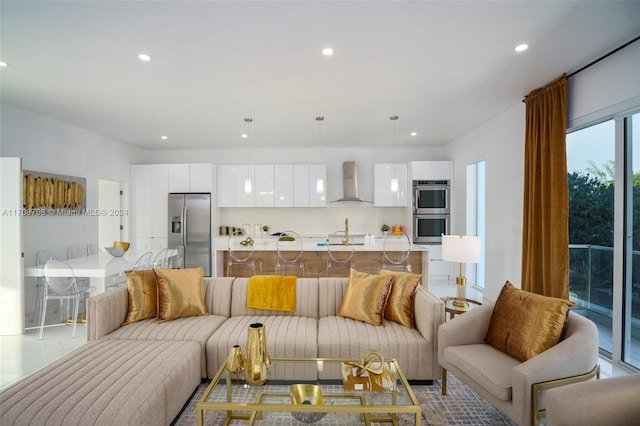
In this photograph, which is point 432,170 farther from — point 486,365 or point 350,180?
point 486,365

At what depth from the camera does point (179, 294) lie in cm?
272

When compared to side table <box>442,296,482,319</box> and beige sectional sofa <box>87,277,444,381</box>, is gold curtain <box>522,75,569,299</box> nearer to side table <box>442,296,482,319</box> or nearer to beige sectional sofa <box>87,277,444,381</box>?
side table <box>442,296,482,319</box>

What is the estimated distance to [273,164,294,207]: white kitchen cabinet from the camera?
6535 mm

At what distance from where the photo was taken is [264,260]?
4582 millimetres

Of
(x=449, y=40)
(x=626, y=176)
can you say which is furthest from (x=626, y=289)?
(x=449, y=40)

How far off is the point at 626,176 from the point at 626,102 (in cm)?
65

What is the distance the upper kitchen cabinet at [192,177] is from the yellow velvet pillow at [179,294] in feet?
12.6

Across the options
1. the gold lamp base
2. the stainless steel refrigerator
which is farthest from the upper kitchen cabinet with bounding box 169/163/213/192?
the gold lamp base

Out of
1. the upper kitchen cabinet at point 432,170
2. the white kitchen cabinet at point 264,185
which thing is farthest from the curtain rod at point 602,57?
the white kitchen cabinet at point 264,185

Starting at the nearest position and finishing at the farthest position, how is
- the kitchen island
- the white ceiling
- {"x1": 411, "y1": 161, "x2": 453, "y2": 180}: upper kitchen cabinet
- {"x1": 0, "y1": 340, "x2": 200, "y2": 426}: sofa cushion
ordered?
{"x1": 0, "y1": 340, "x2": 200, "y2": 426}: sofa cushion → the white ceiling → the kitchen island → {"x1": 411, "y1": 161, "x2": 453, "y2": 180}: upper kitchen cabinet

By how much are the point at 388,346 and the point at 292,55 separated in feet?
8.45

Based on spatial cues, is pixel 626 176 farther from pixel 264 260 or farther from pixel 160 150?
pixel 160 150

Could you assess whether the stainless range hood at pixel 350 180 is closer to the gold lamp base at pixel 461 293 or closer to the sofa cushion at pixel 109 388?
the gold lamp base at pixel 461 293

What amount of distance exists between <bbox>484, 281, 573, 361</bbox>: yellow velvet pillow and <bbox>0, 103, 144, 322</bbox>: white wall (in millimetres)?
5548
